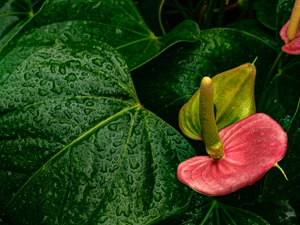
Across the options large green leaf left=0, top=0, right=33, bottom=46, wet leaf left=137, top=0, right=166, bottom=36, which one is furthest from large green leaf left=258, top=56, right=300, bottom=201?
large green leaf left=0, top=0, right=33, bottom=46

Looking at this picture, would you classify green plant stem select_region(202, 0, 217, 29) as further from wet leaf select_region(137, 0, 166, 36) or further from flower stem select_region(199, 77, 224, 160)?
flower stem select_region(199, 77, 224, 160)

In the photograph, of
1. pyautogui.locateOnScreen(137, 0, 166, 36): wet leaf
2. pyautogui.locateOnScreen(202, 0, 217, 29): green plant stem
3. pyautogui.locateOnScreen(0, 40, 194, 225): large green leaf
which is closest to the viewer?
pyautogui.locateOnScreen(0, 40, 194, 225): large green leaf

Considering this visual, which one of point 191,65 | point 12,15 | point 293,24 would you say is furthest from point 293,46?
point 12,15

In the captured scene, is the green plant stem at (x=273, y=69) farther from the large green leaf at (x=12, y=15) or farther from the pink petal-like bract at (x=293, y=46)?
the large green leaf at (x=12, y=15)

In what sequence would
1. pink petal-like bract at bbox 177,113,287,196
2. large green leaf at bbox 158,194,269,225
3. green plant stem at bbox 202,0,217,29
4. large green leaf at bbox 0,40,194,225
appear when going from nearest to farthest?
pink petal-like bract at bbox 177,113,287,196
large green leaf at bbox 0,40,194,225
large green leaf at bbox 158,194,269,225
green plant stem at bbox 202,0,217,29


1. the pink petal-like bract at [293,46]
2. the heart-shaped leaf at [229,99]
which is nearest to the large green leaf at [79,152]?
the heart-shaped leaf at [229,99]

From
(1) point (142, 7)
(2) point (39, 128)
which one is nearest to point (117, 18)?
(1) point (142, 7)
